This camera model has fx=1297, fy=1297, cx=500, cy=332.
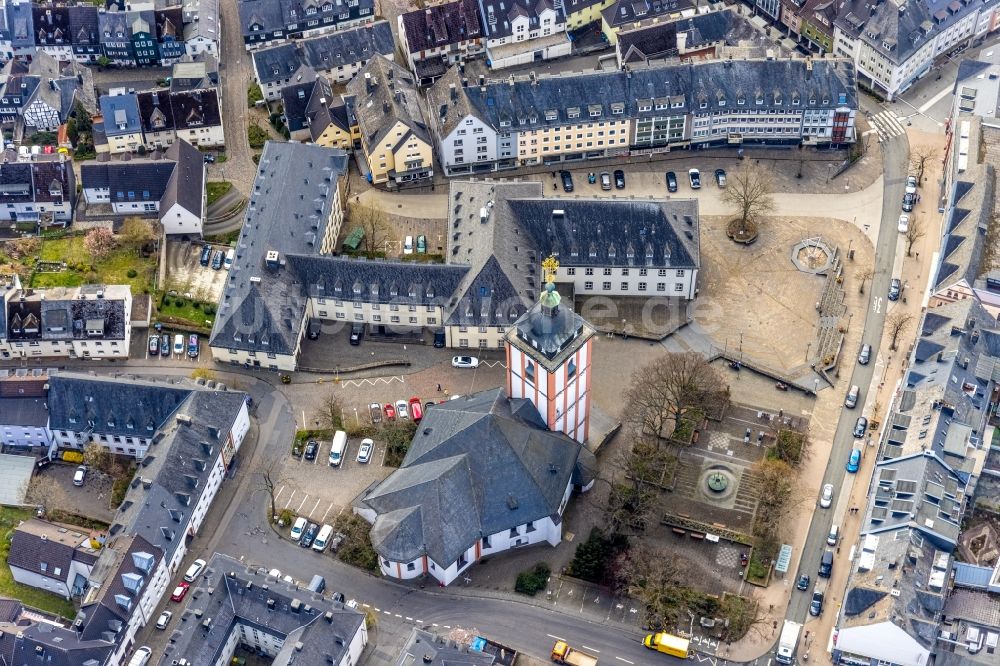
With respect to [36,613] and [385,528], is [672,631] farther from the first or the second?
[36,613]

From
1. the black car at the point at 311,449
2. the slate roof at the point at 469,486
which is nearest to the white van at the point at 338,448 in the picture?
the black car at the point at 311,449

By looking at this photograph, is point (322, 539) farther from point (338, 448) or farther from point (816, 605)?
point (816, 605)

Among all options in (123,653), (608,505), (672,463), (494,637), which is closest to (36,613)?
(123,653)

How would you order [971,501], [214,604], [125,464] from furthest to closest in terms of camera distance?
[125,464], [971,501], [214,604]

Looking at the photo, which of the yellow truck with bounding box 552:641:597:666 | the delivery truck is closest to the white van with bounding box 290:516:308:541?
the yellow truck with bounding box 552:641:597:666

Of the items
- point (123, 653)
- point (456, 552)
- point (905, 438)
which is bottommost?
point (123, 653)

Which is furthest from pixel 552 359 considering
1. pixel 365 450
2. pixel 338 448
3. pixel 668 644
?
pixel 668 644

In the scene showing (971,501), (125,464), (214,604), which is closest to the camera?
(214,604)
